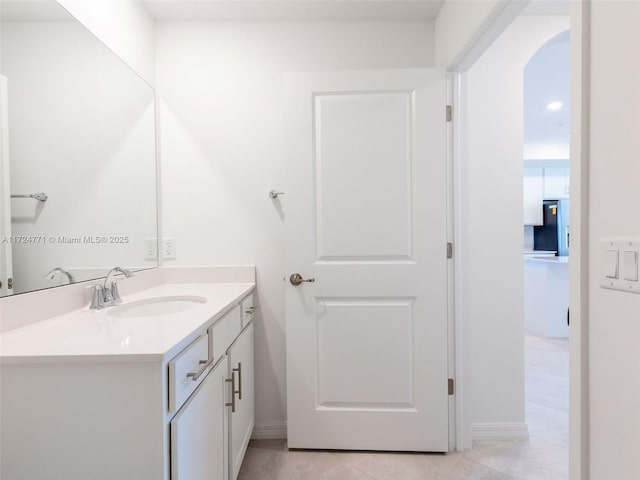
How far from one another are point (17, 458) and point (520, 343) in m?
2.09

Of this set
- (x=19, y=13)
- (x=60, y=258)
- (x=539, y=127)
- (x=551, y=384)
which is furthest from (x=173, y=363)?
(x=539, y=127)

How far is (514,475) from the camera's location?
156 centimetres

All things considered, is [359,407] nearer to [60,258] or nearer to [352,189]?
[352,189]

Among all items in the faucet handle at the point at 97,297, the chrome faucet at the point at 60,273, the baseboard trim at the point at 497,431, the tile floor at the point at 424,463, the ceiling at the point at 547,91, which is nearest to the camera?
the chrome faucet at the point at 60,273

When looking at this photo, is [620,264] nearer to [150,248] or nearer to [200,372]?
[200,372]

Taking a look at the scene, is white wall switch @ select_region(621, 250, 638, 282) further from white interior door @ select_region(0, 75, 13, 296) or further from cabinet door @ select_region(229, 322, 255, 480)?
white interior door @ select_region(0, 75, 13, 296)

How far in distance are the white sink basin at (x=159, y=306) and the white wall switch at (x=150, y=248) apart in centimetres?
39

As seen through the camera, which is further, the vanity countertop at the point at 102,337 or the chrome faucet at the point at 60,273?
the chrome faucet at the point at 60,273

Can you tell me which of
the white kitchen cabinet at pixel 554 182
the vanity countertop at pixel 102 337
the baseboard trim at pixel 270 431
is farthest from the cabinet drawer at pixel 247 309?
the white kitchen cabinet at pixel 554 182

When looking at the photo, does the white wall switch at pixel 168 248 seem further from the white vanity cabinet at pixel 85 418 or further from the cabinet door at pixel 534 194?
the cabinet door at pixel 534 194

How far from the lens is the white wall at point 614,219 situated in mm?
660

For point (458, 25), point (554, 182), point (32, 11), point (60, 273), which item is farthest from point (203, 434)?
point (554, 182)

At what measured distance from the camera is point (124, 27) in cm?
157

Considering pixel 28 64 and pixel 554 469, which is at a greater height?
pixel 28 64
